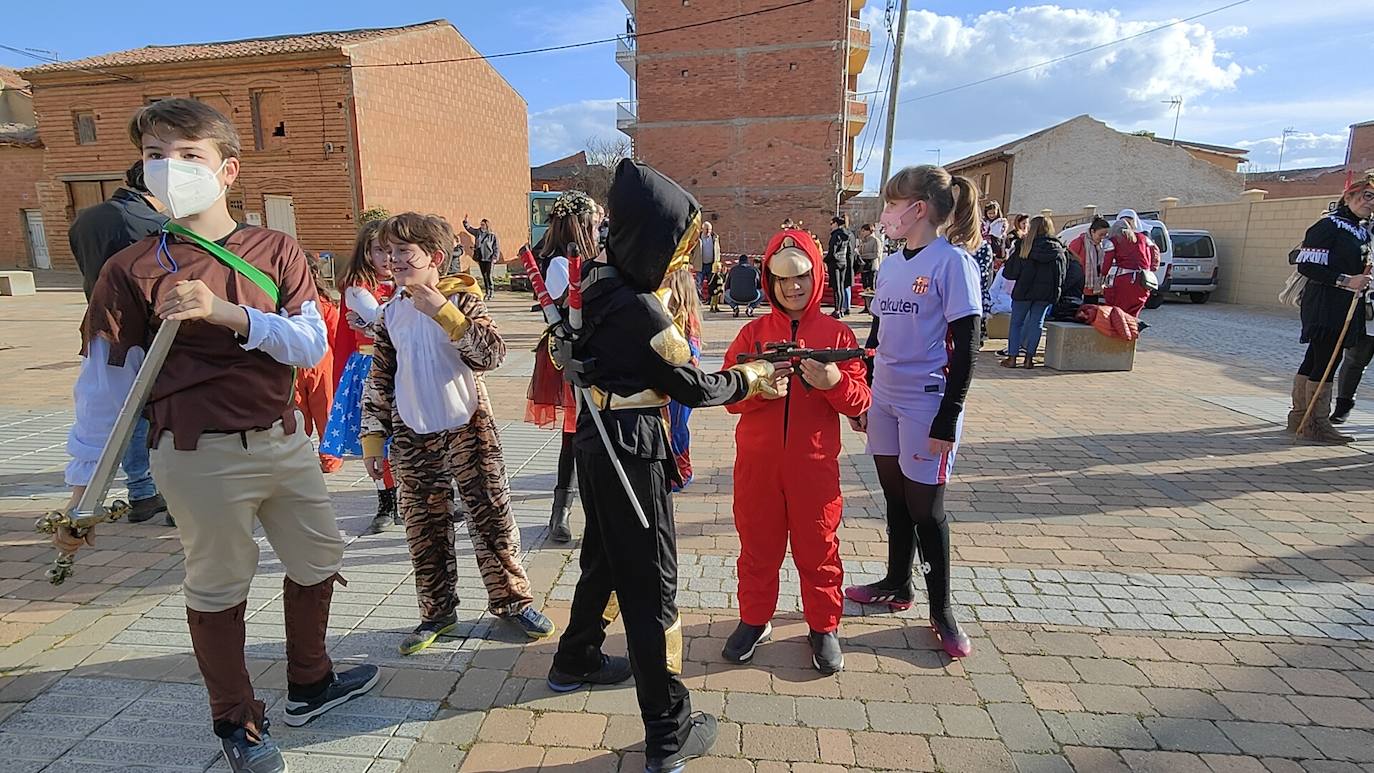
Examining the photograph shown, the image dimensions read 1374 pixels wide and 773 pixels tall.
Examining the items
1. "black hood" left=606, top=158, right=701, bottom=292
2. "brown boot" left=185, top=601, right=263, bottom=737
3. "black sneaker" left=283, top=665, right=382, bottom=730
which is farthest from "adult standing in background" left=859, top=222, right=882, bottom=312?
"brown boot" left=185, top=601, right=263, bottom=737

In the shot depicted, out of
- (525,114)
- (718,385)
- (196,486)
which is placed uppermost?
(525,114)

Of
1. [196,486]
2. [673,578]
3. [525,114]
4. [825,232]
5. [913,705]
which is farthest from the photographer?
[525,114]

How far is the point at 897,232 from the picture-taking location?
3084 mm

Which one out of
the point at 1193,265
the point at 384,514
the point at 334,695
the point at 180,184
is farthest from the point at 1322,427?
the point at 1193,265

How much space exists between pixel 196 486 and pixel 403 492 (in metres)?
0.96

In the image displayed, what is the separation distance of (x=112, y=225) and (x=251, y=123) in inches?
1025

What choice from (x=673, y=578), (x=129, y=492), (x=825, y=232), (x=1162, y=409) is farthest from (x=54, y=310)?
(x=825, y=232)

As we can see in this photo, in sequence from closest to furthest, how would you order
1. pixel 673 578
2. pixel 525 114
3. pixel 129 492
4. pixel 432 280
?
pixel 673 578
pixel 432 280
pixel 129 492
pixel 525 114

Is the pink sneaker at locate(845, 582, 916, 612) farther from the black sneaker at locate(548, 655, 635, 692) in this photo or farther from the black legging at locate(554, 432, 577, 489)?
the black legging at locate(554, 432, 577, 489)

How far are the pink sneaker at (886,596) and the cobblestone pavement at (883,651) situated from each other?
3.1 inches

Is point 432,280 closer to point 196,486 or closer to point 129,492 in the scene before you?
point 196,486

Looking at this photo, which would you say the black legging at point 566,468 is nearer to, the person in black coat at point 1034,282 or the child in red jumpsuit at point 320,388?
the child in red jumpsuit at point 320,388

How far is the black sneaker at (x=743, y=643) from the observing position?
116 inches

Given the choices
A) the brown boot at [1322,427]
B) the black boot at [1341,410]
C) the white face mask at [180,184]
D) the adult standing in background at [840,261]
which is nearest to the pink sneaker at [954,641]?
the white face mask at [180,184]
